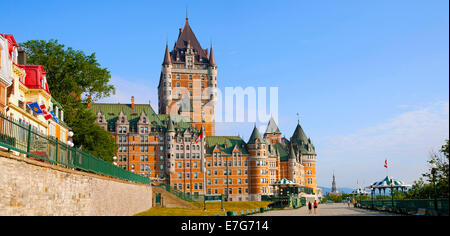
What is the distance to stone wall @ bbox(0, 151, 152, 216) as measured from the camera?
52.2ft

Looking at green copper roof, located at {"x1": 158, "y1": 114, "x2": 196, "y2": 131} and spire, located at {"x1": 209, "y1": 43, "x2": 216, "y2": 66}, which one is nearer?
green copper roof, located at {"x1": 158, "y1": 114, "x2": 196, "y2": 131}

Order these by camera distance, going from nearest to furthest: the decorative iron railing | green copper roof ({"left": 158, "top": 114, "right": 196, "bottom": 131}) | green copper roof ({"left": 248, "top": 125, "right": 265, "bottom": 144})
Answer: the decorative iron railing → green copper roof ({"left": 158, "top": 114, "right": 196, "bottom": 131}) → green copper roof ({"left": 248, "top": 125, "right": 265, "bottom": 144})

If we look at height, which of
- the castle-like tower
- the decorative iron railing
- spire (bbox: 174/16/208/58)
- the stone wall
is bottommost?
the stone wall

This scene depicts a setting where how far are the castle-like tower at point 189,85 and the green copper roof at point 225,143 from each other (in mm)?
9741

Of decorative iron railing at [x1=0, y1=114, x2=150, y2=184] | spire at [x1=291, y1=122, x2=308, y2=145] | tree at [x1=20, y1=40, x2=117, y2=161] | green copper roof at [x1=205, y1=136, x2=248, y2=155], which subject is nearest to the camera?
decorative iron railing at [x1=0, y1=114, x2=150, y2=184]

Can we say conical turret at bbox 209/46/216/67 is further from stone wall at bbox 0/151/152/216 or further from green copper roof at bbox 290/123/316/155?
stone wall at bbox 0/151/152/216

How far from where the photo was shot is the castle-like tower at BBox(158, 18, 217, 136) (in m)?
152

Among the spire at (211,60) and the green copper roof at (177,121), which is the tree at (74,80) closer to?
the green copper roof at (177,121)

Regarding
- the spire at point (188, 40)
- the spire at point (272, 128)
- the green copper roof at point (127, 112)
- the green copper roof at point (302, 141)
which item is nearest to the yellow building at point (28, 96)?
the green copper roof at point (127, 112)

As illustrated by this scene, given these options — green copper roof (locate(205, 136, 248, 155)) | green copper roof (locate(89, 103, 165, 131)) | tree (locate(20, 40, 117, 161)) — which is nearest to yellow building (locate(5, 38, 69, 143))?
tree (locate(20, 40, 117, 161))

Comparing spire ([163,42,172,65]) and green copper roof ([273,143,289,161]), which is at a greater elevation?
spire ([163,42,172,65])

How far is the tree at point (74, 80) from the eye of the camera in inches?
2188

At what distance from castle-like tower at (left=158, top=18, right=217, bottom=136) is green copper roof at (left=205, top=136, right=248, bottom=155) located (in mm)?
9741
